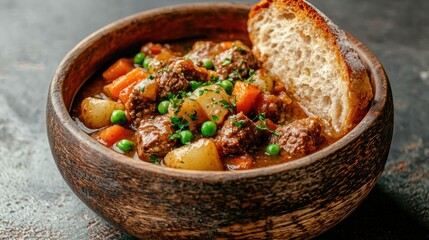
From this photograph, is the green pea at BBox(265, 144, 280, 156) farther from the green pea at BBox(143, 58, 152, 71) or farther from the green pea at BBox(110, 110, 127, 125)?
the green pea at BBox(143, 58, 152, 71)

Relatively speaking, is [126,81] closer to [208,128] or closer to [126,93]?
[126,93]

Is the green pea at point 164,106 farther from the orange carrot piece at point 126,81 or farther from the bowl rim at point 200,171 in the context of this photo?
the bowl rim at point 200,171

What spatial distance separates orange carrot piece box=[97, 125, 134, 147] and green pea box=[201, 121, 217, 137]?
20.6 inches

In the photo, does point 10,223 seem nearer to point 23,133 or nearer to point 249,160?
point 23,133

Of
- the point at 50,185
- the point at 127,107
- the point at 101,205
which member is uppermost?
the point at 127,107

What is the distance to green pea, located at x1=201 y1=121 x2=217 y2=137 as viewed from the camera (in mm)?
4277

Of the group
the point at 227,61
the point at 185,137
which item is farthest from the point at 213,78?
the point at 185,137

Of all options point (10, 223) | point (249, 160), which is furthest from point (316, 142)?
point (10, 223)

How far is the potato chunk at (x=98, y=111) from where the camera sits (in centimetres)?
454

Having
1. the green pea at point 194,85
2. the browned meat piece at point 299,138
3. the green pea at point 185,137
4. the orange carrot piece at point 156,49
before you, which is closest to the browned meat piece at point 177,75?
the green pea at point 194,85

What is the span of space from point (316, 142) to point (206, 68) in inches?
43.9

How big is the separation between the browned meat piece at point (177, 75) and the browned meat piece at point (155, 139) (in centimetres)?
27

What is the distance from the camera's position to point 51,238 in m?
4.65

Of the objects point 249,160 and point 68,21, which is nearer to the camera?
point 249,160
